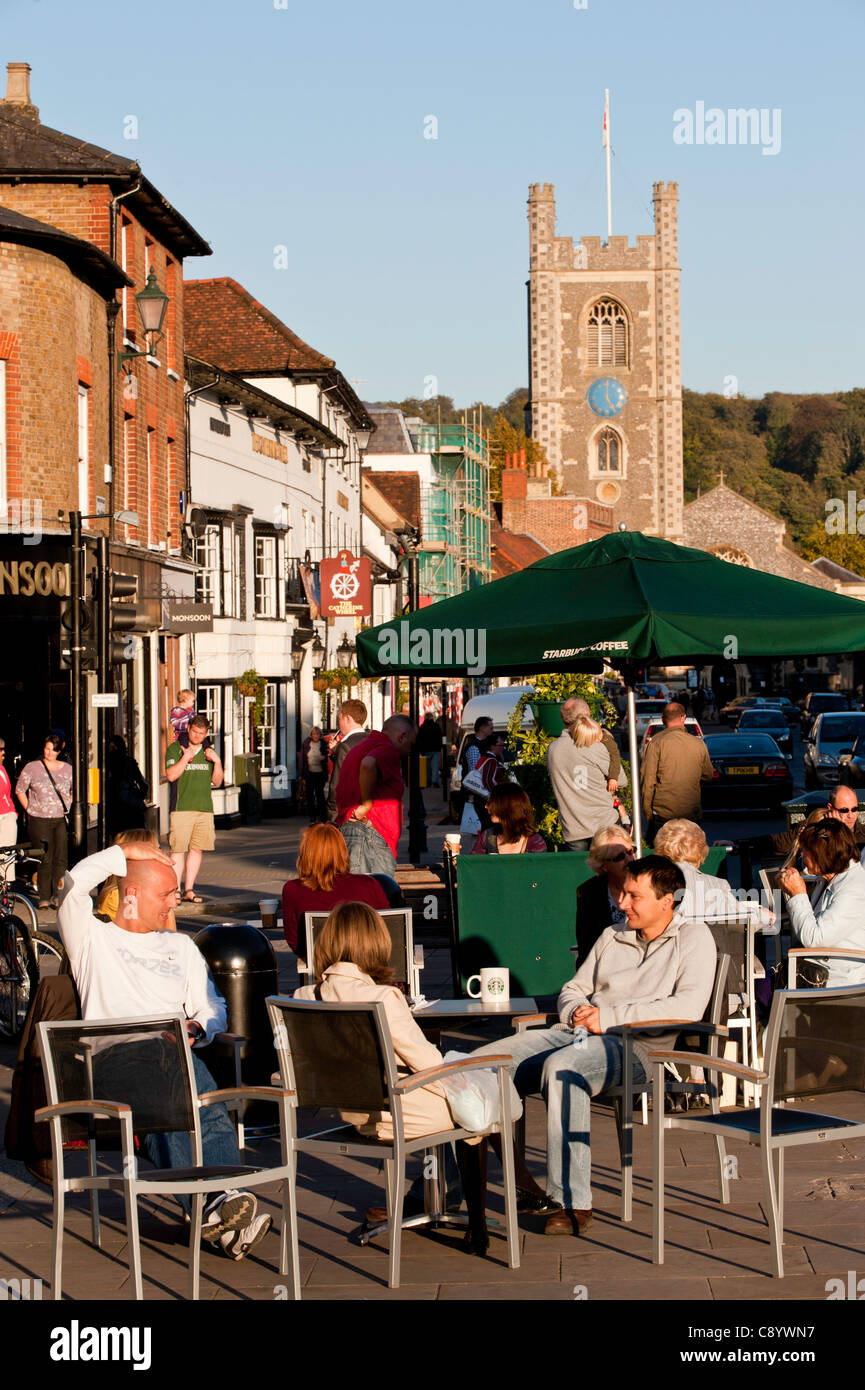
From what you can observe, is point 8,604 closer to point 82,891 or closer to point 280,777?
point 280,777

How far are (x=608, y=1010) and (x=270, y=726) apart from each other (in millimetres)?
26135

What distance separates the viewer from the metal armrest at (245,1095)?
5.76 m

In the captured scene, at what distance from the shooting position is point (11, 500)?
2098cm

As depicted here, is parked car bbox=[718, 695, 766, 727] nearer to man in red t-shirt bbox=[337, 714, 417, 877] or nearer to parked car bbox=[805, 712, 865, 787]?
parked car bbox=[805, 712, 865, 787]

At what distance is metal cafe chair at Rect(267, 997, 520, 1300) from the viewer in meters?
5.71

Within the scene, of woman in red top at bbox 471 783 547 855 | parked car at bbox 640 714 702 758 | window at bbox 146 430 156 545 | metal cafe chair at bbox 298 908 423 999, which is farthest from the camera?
parked car at bbox 640 714 702 758

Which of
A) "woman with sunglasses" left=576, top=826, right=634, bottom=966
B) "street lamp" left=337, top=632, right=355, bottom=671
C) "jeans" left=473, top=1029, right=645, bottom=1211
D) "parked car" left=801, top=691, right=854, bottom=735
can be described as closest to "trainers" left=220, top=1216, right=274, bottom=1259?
"jeans" left=473, top=1029, right=645, bottom=1211

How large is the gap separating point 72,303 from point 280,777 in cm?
1271

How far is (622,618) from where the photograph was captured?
8.97 metres

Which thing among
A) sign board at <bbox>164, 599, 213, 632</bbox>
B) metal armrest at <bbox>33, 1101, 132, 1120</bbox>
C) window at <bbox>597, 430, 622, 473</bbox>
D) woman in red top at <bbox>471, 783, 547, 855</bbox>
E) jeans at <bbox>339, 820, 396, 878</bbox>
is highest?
window at <bbox>597, 430, 622, 473</bbox>

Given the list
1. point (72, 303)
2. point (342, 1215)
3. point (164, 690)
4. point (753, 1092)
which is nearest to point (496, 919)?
point (753, 1092)

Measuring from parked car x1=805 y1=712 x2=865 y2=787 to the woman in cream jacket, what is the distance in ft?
89.5

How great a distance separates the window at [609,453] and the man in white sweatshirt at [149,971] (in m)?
107

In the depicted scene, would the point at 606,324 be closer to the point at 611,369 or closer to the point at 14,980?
the point at 611,369
